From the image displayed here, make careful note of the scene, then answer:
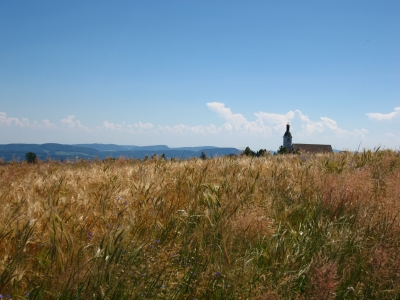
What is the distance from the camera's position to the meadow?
2.13 m

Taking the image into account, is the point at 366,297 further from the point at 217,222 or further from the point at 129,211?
the point at 129,211

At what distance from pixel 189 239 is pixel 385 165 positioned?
18.5 feet

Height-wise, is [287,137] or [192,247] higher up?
[287,137]

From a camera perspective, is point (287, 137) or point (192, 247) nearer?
point (192, 247)

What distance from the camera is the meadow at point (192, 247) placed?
2.13 m

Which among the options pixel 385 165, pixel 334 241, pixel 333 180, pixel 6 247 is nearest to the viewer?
pixel 6 247

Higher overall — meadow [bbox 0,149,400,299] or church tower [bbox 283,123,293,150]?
church tower [bbox 283,123,293,150]

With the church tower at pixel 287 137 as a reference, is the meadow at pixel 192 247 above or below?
below

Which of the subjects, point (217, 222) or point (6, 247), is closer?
point (6, 247)

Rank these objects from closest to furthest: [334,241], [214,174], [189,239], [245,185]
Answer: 1. [189,239]
2. [334,241]
3. [245,185]
4. [214,174]

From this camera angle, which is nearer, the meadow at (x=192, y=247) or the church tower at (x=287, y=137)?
the meadow at (x=192, y=247)

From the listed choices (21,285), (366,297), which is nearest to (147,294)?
(21,285)

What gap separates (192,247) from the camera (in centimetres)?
270

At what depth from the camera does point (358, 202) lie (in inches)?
159
